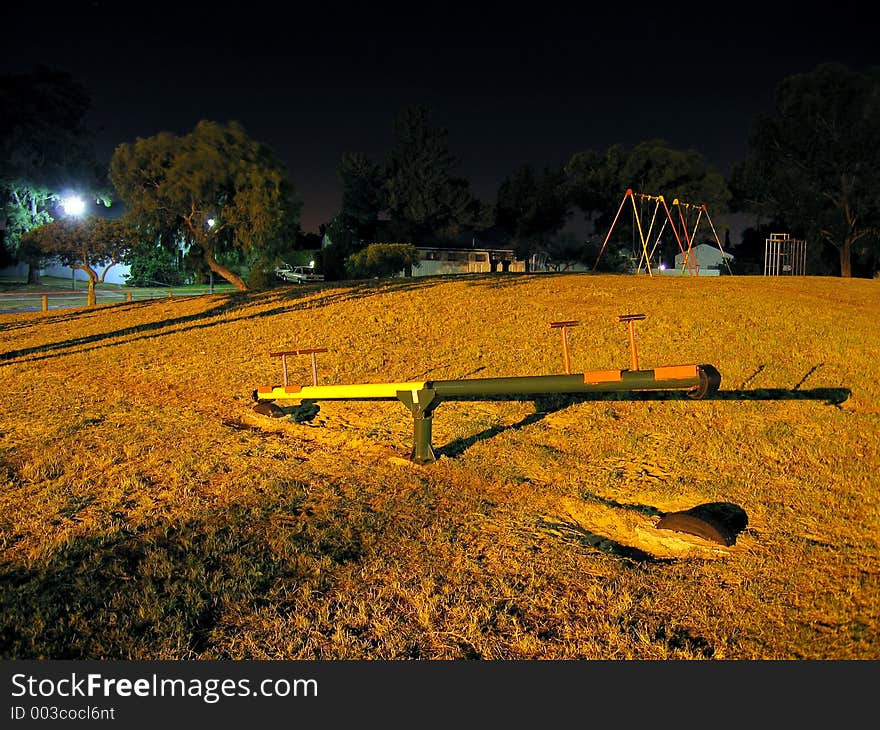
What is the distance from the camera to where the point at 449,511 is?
17.6ft

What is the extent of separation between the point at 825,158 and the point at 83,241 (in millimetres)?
43371

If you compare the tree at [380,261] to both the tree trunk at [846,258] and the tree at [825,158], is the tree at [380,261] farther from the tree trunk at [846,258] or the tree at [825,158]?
the tree trunk at [846,258]

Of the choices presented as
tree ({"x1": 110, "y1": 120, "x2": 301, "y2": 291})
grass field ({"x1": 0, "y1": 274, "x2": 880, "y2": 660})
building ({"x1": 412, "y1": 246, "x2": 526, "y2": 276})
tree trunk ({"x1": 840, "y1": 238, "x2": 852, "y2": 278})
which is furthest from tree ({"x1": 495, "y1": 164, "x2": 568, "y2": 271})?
grass field ({"x1": 0, "y1": 274, "x2": 880, "y2": 660})

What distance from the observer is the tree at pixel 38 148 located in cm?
5294

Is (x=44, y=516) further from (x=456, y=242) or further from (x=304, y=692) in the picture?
(x=456, y=242)

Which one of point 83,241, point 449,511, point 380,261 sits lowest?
point 449,511

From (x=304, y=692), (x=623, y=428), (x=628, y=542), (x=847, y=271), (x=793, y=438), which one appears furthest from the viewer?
(x=847, y=271)

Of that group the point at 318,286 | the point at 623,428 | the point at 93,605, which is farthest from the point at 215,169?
the point at 93,605

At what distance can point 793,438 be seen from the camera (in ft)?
23.1

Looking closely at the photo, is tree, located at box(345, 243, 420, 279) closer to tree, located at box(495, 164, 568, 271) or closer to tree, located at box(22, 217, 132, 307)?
tree, located at box(22, 217, 132, 307)

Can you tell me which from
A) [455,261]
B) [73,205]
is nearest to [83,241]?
[73,205]

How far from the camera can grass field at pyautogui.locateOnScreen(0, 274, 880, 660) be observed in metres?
3.62

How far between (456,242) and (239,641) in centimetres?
5708

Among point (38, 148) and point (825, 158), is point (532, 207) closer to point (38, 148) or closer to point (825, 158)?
point (825, 158)
